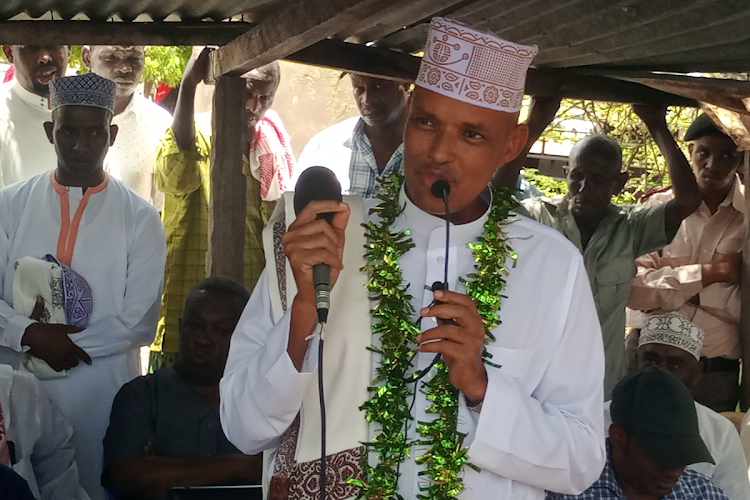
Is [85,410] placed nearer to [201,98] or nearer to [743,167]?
[743,167]

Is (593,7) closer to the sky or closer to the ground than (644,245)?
closer to the sky

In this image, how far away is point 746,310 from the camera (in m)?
6.11

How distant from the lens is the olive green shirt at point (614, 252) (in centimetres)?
592

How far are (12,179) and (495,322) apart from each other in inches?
169

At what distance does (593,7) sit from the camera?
15.3ft

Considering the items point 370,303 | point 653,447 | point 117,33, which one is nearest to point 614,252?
point 653,447

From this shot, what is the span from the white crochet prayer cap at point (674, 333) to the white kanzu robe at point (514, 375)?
8.08 ft

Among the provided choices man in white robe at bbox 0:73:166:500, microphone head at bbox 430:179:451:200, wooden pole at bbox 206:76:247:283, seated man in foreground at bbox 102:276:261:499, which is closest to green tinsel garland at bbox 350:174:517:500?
microphone head at bbox 430:179:451:200

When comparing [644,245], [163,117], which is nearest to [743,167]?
[644,245]

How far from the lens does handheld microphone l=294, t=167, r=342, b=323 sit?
6.66 feet

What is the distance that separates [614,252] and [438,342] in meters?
4.07


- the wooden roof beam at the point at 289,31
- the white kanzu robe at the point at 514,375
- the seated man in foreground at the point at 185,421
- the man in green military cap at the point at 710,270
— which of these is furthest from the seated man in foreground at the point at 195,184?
the white kanzu robe at the point at 514,375

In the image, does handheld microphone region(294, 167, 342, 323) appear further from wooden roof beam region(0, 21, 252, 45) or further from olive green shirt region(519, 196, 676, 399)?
olive green shirt region(519, 196, 676, 399)

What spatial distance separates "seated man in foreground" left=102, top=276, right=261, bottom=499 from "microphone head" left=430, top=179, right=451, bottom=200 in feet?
7.58
